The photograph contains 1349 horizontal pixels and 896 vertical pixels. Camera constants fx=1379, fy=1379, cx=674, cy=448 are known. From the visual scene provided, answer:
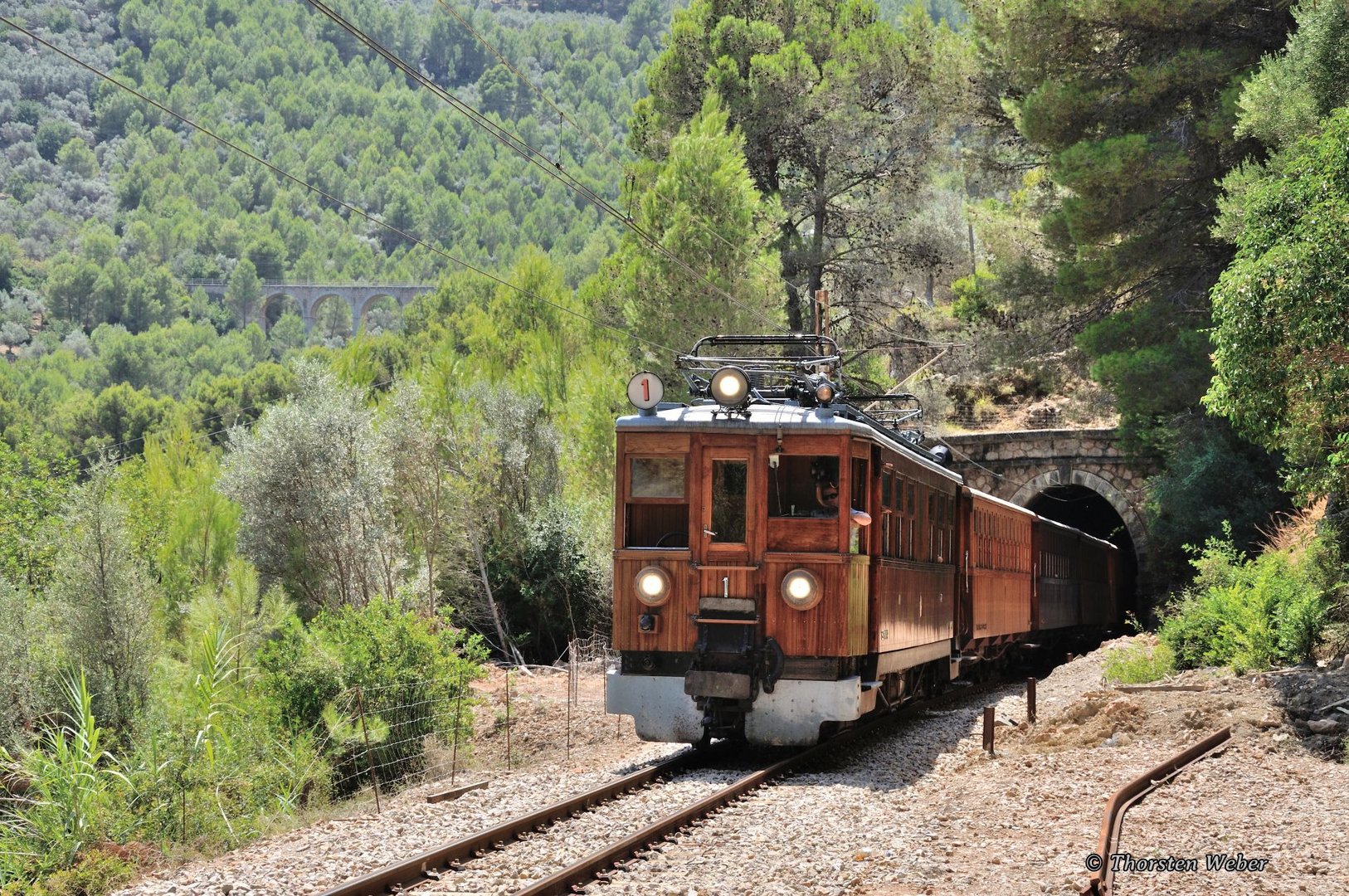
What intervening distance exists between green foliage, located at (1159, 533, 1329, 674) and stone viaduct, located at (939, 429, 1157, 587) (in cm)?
1260

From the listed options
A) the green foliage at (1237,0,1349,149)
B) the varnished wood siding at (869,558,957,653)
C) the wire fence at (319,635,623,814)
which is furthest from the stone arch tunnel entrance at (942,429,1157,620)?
the varnished wood siding at (869,558,957,653)

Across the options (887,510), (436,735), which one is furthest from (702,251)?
(887,510)

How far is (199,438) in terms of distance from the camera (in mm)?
64750

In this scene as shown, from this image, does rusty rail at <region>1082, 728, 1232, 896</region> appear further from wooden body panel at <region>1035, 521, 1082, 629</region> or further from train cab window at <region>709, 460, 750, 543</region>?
wooden body panel at <region>1035, 521, 1082, 629</region>

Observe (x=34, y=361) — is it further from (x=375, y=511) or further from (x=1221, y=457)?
(x=1221, y=457)

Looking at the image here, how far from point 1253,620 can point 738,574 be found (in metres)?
7.48

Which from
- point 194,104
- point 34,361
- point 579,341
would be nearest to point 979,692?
point 579,341

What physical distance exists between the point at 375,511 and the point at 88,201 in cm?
15763

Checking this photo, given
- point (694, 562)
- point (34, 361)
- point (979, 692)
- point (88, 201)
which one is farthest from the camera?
point (88, 201)

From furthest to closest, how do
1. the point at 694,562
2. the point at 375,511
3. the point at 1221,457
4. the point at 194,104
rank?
1. the point at 194,104
2. the point at 375,511
3. the point at 1221,457
4. the point at 694,562

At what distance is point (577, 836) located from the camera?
812cm

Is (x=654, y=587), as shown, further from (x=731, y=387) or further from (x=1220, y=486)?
(x=1220, y=486)

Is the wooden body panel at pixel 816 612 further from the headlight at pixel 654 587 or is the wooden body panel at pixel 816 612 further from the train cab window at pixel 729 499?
the headlight at pixel 654 587

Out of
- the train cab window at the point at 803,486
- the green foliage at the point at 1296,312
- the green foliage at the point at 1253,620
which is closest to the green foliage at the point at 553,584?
the green foliage at the point at 1253,620
